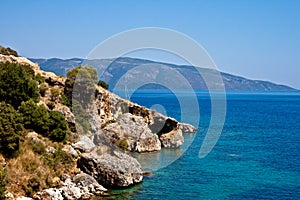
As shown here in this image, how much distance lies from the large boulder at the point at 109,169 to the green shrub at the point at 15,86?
37.9 ft

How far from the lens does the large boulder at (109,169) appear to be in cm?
3603

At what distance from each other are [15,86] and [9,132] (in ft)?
34.6

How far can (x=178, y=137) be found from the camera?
205ft

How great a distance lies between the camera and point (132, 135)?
55844mm

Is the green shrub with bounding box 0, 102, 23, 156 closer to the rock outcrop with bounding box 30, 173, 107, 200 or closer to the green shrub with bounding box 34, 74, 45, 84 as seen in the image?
the rock outcrop with bounding box 30, 173, 107, 200

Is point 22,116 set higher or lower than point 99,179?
higher

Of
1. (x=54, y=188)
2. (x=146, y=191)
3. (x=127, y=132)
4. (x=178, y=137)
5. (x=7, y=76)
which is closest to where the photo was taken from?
(x=54, y=188)

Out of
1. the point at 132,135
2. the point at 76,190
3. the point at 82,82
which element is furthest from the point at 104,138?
the point at 76,190

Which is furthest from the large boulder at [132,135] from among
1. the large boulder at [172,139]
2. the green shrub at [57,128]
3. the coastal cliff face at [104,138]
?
the green shrub at [57,128]

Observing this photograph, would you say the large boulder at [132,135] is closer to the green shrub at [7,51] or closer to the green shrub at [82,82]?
the green shrub at [82,82]

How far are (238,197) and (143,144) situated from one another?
24.1 m

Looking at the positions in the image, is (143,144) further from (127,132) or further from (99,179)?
(99,179)

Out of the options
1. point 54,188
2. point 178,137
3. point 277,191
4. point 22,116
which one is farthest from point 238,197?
point 178,137

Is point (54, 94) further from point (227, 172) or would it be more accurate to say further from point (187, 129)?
point (187, 129)
